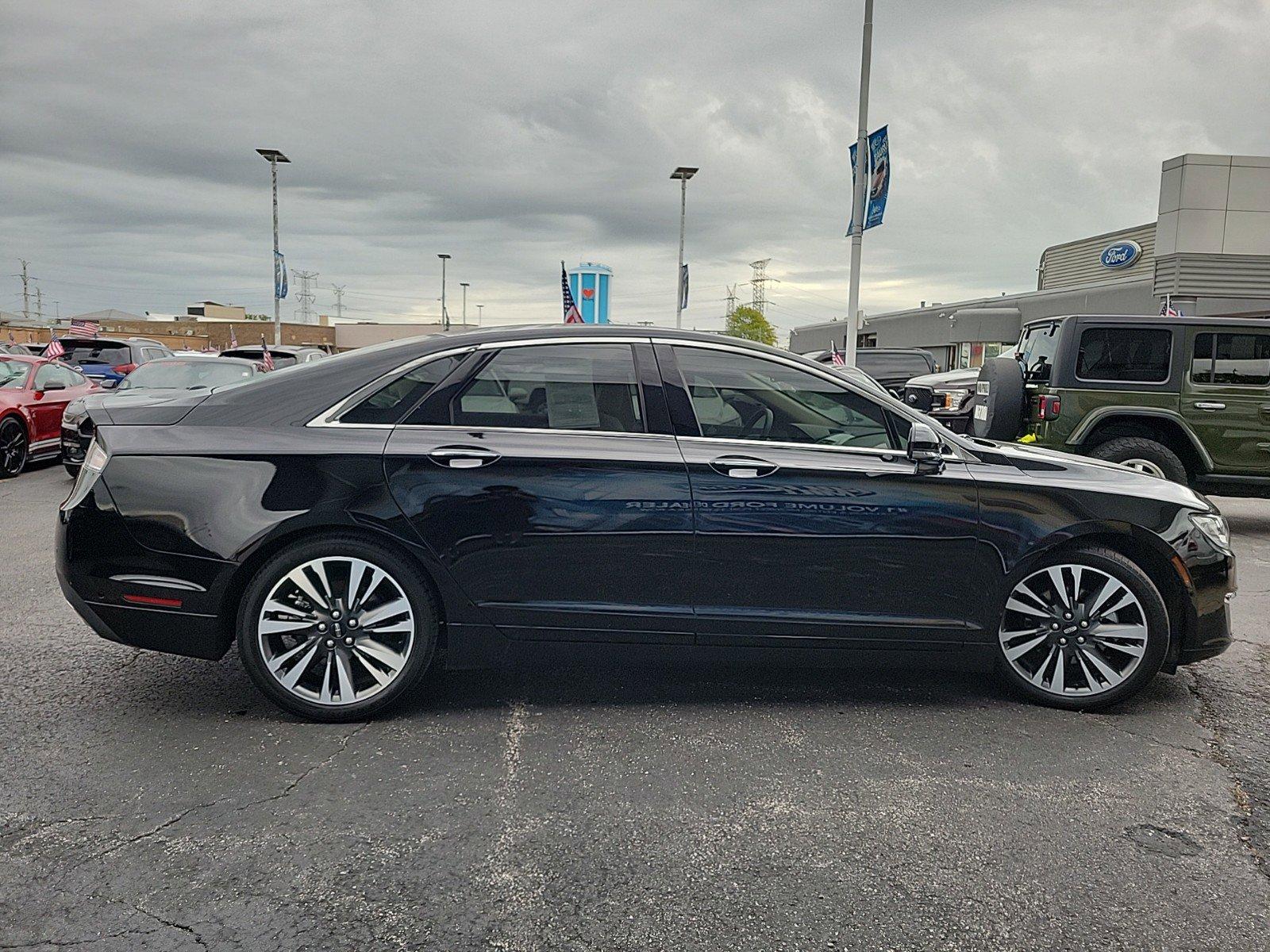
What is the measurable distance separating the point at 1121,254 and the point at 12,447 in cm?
3902

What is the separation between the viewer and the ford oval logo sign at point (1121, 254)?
3875cm

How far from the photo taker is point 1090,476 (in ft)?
14.3

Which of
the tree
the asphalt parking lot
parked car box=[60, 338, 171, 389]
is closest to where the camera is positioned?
the asphalt parking lot

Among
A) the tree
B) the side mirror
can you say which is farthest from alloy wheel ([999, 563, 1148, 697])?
the tree

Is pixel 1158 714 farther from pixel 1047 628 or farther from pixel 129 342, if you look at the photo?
pixel 129 342

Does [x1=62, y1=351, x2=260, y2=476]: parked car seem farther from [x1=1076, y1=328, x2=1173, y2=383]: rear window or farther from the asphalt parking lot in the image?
[x1=1076, y1=328, x2=1173, y2=383]: rear window

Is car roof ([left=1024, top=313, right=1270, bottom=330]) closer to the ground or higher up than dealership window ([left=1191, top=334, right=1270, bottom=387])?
higher up

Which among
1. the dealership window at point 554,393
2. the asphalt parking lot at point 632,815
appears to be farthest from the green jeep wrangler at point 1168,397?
the dealership window at point 554,393

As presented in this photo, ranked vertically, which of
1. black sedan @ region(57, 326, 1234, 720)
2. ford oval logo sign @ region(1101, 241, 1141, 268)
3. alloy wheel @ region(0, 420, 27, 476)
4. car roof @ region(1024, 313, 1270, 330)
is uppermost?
ford oval logo sign @ region(1101, 241, 1141, 268)

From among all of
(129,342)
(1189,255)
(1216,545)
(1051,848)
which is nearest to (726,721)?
(1051,848)

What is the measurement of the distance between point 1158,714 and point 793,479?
193 centimetres

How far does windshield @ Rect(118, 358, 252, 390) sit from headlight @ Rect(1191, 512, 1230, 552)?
1154 centimetres

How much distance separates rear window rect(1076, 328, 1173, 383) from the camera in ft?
30.9

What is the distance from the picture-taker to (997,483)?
4.19m
